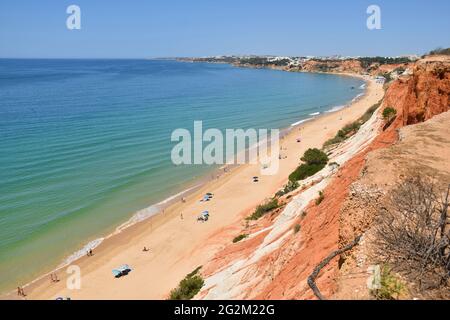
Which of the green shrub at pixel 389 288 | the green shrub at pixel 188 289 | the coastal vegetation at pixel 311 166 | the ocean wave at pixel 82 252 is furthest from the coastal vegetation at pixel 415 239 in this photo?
the coastal vegetation at pixel 311 166

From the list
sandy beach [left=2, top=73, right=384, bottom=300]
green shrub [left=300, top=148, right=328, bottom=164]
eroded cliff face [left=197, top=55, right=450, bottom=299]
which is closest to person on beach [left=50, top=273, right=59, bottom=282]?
sandy beach [left=2, top=73, right=384, bottom=300]

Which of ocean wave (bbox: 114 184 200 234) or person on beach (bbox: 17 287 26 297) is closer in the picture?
person on beach (bbox: 17 287 26 297)

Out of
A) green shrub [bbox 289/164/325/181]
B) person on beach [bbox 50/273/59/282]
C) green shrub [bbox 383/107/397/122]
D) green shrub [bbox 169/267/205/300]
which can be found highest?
green shrub [bbox 383/107/397/122]

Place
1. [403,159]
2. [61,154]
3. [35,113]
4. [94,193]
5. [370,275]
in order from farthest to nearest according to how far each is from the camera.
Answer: [35,113]
[61,154]
[94,193]
[403,159]
[370,275]

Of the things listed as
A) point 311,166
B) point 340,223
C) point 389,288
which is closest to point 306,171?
point 311,166

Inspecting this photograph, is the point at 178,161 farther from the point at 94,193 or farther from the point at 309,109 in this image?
the point at 309,109

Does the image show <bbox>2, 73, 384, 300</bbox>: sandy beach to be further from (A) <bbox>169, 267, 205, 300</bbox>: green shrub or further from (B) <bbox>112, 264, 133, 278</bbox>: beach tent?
(A) <bbox>169, 267, 205, 300</bbox>: green shrub
